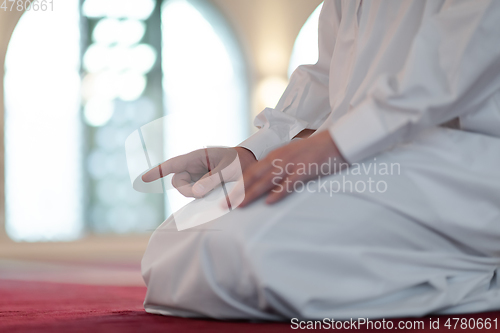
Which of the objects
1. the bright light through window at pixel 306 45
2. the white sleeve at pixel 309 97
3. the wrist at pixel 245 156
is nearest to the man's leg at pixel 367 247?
the wrist at pixel 245 156

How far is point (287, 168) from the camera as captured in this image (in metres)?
0.81

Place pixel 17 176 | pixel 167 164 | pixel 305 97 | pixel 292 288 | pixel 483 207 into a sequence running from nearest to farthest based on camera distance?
1. pixel 292 288
2. pixel 483 207
3. pixel 167 164
4. pixel 305 97
5. pixel 17 176

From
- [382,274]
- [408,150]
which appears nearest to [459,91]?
[408,150]

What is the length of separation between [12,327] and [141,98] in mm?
4627

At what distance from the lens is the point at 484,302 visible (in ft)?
2.74

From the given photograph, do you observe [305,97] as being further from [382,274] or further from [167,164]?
[382,274]

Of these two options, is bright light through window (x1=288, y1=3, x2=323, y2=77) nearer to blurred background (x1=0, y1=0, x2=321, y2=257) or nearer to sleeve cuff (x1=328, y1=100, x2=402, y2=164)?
blurred background (x1=0, y1=0, x2=321, y2=257)

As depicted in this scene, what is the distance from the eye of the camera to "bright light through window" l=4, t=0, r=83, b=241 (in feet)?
16.6

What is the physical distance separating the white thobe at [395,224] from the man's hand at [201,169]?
12cm

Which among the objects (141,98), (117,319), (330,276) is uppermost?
(141,98)

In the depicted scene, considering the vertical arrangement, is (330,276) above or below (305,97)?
below

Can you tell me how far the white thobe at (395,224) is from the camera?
0.77 meters

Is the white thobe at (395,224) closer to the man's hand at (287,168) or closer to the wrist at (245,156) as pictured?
the man's hand at (287,168)

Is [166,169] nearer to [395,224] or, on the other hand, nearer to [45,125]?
[395,224]
